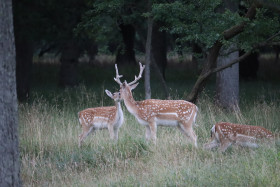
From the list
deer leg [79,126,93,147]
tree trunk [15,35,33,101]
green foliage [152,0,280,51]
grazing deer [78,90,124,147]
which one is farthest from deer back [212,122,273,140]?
tree trunk [15,35,33,101]

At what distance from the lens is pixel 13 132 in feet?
20.0

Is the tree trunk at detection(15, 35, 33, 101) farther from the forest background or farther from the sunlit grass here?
the sunlit grass

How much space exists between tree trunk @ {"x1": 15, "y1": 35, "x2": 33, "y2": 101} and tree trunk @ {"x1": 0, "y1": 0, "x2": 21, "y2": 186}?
1015 centimetres

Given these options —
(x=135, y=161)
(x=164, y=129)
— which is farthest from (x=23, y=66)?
(x=135, y=161)

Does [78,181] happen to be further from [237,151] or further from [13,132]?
[237,151]

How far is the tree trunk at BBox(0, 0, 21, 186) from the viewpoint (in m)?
5.99

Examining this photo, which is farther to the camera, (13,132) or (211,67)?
(211,67)

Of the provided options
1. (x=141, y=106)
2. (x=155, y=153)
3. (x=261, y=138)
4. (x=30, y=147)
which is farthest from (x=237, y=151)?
(x=30, y=147)

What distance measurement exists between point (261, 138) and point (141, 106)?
226 cm

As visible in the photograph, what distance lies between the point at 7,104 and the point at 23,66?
424 inches

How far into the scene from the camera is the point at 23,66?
1653cm

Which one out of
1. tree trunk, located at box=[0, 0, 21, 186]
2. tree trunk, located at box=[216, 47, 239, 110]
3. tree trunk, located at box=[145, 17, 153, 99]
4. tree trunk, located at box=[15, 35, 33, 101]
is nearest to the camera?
tree trunk, located at box=[0, 0, 21, 186]

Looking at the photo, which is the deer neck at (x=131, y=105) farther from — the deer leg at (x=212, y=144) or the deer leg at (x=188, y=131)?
the deer leg at (x=212, y=144)

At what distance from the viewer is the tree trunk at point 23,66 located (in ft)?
53.1
